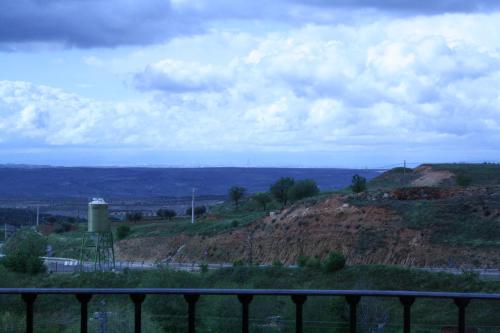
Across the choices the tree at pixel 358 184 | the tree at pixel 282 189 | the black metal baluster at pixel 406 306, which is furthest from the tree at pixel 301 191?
the black metal baluster at pixel 406 306

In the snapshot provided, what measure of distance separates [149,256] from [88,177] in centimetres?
11265

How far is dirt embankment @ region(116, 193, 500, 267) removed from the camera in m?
49.6

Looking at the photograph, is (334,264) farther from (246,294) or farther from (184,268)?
(246,294)

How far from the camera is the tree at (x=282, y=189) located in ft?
295

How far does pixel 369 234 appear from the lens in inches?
2110

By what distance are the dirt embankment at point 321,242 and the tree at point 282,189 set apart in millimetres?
25001

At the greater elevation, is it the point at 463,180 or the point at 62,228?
the point at 463,180

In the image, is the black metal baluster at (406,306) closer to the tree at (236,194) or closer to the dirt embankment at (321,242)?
the dirt embankment at (321,242)

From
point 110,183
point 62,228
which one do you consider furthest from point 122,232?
point 110,183

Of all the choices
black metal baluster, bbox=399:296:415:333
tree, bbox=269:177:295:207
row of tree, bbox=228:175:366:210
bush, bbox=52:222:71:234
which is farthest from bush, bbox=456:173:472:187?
black metal baluster, bbox=399:296:415:333

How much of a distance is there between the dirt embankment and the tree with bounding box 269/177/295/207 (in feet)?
82.0

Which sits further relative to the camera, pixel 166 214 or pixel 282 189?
pixel 166 214

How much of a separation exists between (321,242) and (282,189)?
118 ft

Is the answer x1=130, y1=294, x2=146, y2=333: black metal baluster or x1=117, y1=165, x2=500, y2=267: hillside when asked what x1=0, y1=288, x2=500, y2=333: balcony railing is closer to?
x1=130, y1=294, x2=146, y2=333: black metal baluster
